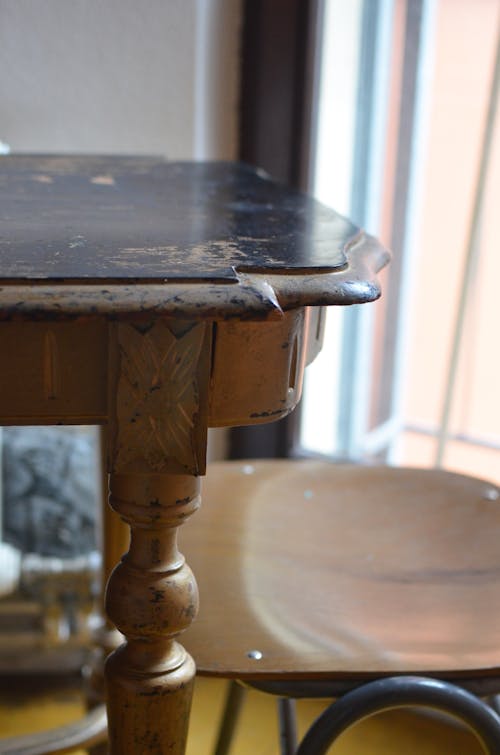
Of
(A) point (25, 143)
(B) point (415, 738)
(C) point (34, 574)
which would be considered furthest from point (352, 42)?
(B) point (415, 738)

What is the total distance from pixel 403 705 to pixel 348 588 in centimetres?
16

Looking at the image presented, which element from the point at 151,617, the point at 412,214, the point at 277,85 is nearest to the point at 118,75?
the point at 277,85

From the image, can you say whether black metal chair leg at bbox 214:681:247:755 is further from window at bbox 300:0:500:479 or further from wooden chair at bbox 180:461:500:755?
window at bbox 300:0:500:479

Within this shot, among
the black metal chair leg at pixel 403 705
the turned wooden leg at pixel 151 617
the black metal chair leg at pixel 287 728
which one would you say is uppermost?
the turned wooden leg at pixel 151 617

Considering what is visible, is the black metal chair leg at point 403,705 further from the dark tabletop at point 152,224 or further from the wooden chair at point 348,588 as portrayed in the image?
the dark tabletop at point 152,224

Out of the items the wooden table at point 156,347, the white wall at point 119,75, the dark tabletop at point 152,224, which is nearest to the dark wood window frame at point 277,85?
the white wall at point 119,75

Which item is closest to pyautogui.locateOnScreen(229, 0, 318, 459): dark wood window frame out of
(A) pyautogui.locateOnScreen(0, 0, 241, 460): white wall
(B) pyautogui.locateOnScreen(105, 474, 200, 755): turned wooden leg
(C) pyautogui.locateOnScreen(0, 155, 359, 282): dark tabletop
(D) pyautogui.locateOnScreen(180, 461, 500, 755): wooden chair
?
(A) pyautogui.locateOnScreen(0, 0, 241, 460): white wall

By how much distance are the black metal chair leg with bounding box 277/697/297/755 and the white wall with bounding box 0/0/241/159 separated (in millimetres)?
867

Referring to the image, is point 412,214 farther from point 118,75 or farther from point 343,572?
point 343,572

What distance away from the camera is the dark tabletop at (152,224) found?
54cm

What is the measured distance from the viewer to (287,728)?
90 centimetres

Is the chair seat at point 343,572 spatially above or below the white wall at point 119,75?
below

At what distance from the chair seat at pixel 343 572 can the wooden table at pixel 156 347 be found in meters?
0.08

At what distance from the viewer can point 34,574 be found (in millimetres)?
1380
